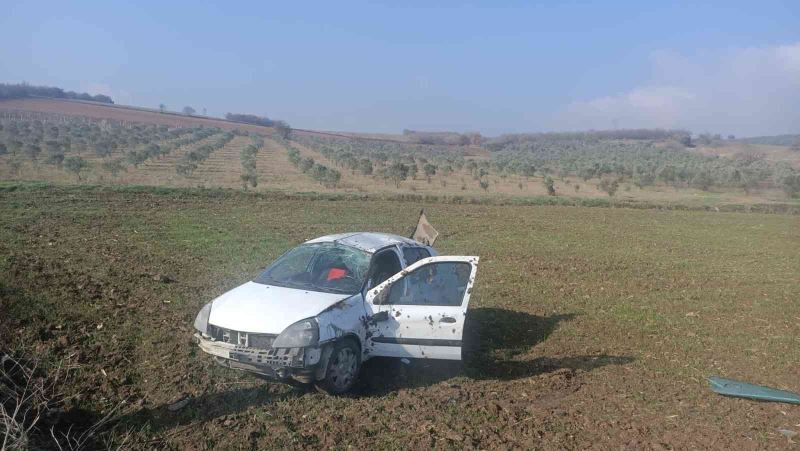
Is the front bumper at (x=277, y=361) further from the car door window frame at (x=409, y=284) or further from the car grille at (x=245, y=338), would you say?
the car door window frame at (x=409, y=284)

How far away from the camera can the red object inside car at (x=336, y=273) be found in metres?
7.18

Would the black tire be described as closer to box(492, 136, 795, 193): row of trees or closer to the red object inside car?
the red object inside car

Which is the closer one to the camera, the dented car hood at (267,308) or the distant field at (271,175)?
the dented car hood at (267,308)

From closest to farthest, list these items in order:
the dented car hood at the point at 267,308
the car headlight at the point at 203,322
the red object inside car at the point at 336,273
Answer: the dented car hood at the point at 267,308 → the car headlight at the point at 203,322 → the red object inside car at the point at 336,273

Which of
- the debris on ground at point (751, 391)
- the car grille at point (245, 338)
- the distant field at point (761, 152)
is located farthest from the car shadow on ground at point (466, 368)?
Result: the distant field at point (761, 152)

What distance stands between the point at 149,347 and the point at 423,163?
212 ft

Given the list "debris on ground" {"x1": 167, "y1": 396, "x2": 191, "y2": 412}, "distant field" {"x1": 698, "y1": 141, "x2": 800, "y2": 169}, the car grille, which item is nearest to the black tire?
the car grille

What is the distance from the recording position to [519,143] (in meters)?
138

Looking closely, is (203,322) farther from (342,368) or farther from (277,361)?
(342,368)

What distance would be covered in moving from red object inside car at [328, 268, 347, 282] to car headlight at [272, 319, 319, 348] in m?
1.13

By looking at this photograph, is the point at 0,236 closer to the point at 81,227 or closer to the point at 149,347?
the point at 81,227

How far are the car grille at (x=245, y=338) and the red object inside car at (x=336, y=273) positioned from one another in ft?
4.03

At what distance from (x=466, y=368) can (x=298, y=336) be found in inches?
96.4

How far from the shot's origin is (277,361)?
19.6ft
